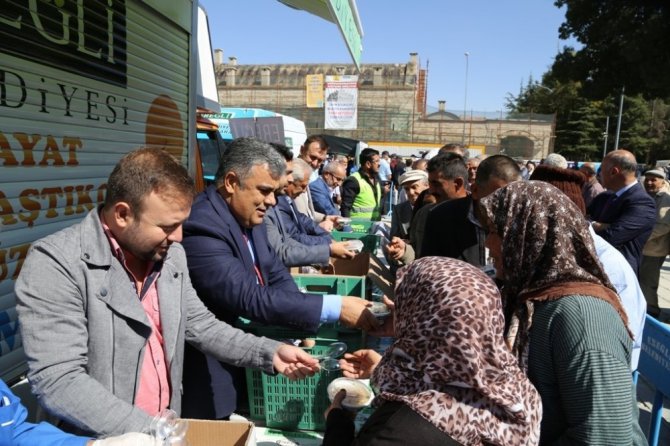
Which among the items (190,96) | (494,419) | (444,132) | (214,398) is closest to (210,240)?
(214,398)

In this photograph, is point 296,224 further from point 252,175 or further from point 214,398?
point 214,398

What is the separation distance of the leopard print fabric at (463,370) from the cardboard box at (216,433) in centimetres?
54

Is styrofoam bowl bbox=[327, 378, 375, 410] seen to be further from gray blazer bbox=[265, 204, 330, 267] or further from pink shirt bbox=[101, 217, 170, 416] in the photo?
gray blazer bbox=[265, 204, 330, 267]

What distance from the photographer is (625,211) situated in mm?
4965

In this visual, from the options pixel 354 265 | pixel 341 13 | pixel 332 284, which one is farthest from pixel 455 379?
pixel 341 13

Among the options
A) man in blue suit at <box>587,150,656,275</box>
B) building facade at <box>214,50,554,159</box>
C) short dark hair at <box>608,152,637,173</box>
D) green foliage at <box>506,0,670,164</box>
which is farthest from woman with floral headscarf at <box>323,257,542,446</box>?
building facade at <box>214,50,554,159</box>

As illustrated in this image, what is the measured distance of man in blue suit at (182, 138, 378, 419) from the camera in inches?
83.7

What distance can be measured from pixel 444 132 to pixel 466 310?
49087 mm

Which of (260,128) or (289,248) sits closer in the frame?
(289,248)

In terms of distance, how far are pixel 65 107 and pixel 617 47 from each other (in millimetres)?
23450

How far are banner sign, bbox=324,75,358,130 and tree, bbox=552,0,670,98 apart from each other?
15.4 metres

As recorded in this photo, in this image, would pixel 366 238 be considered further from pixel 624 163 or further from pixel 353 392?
pixel 353 392

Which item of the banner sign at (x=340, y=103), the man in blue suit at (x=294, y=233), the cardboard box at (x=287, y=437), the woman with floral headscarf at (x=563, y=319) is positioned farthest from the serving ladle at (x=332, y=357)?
the banner sign at (x=340, y=103)

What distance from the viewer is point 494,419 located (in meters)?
1.31
